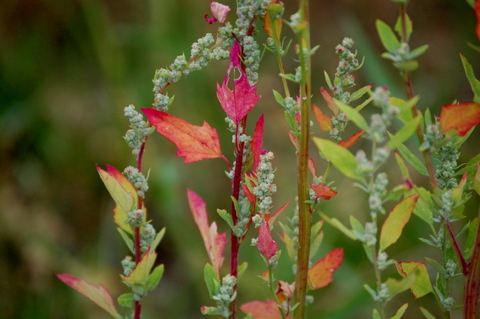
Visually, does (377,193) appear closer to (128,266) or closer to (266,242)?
(266,242)

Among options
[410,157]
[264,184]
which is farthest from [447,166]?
[264,184]

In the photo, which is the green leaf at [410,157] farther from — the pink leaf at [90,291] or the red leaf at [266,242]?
the pink leaf at [90,291]

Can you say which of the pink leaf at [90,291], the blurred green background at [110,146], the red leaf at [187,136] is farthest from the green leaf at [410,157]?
the blurred green background at [110,146]

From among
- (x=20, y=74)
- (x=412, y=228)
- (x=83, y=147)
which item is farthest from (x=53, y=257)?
(x=412, y=228)

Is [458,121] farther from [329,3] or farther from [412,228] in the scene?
[329,3]

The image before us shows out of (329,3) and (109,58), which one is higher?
(329,3)

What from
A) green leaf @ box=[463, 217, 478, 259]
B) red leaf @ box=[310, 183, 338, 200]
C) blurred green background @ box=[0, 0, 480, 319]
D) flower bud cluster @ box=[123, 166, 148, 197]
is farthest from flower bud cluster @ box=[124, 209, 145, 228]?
blurred green background @ box=[0, 0, 480, 319]
